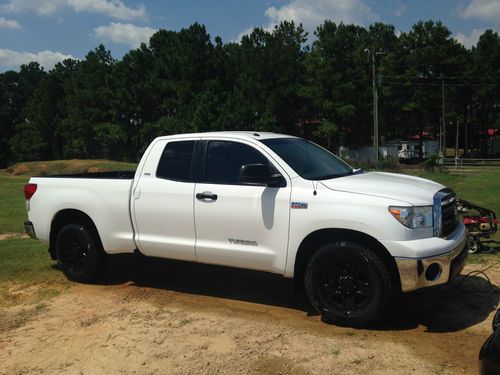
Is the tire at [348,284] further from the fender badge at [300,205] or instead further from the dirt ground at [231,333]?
the fender badge at [300,205]

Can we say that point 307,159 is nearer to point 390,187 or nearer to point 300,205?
point 300,205

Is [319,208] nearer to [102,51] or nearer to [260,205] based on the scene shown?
[260,205]

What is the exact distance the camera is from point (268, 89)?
57.3m

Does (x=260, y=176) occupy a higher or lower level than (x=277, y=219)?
higher

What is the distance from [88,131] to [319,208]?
6501 cm

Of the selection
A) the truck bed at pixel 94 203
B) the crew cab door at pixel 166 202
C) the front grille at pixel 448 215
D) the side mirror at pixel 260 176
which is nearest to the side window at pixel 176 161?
the crew cab door at pixel 166 202

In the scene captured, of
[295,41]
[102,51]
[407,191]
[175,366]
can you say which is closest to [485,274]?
[407,191]

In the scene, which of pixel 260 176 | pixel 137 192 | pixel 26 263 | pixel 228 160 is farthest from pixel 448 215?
pixel 26 263

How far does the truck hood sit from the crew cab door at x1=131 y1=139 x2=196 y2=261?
1602 mm

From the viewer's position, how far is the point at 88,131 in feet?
216

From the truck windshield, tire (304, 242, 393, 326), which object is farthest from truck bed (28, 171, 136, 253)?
tire (304, 242, 393, 326)

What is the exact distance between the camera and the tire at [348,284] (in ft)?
15.2

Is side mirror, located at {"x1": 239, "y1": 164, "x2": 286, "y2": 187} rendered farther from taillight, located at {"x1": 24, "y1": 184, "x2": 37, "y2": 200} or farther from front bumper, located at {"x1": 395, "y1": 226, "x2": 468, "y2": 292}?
taillight, located at {"x1": 24, "y1": 184, "x2": 37, "y2": 200}

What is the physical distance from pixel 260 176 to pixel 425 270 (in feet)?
5.76
